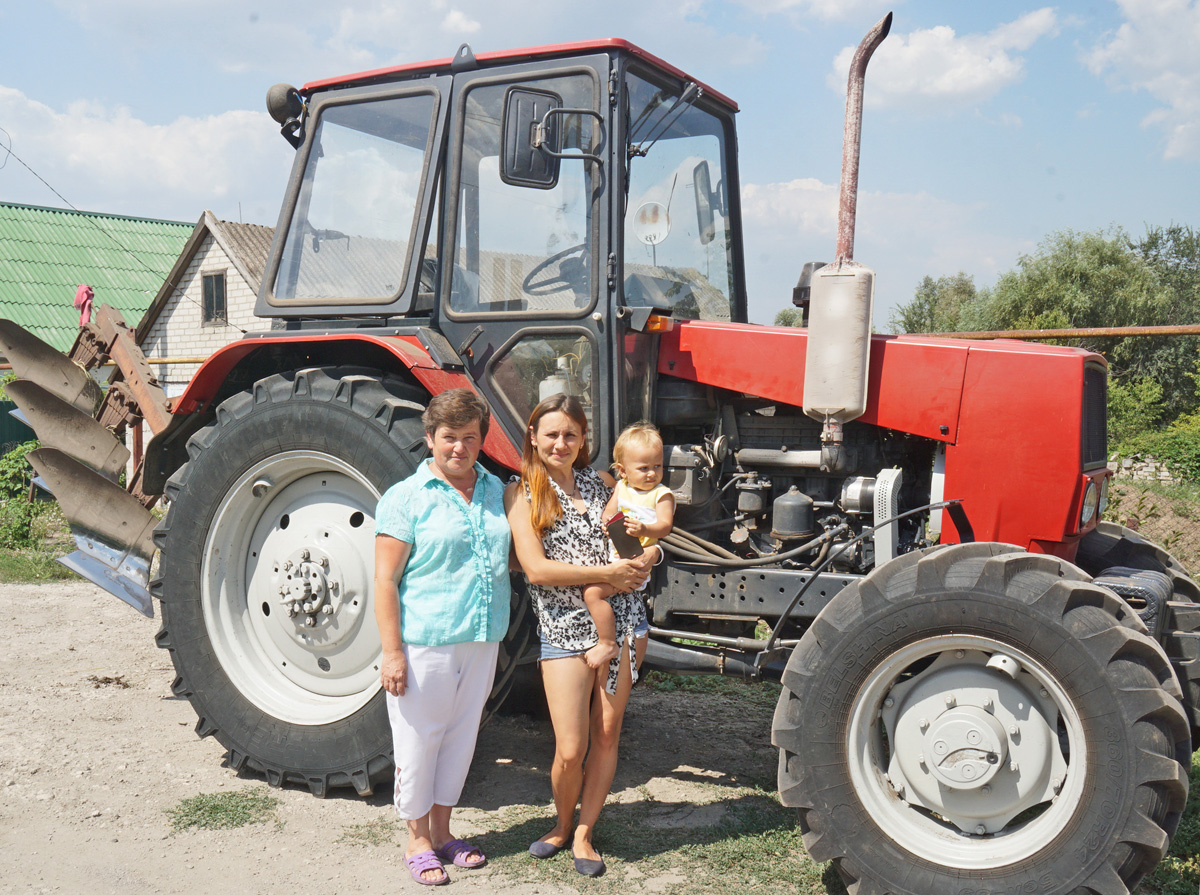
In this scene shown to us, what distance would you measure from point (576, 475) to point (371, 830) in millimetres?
1439

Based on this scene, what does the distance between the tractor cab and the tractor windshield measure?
0.01m

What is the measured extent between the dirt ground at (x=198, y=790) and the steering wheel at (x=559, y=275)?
1951mm

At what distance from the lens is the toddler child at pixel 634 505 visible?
10.5ft

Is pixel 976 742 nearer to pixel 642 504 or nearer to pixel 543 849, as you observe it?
pixel 642 504

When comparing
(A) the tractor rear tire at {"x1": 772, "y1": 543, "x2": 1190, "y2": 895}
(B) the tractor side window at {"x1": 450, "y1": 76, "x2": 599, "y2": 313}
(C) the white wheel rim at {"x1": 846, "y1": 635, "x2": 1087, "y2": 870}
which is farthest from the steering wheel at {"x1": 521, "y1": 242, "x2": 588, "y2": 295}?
(C) the white wheel rim at {"x1": 846, "y1": 635, "x2": 1087, "y2": 870}

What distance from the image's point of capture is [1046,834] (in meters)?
2.83

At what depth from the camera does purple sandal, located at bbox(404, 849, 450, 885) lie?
309 centimetres

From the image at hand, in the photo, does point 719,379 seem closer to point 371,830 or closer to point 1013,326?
point 371,830

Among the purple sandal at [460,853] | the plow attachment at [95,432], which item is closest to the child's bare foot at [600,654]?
the purple sandal at [460,853]

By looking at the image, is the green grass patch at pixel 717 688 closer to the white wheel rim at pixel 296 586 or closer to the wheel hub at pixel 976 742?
the white wheel rim at pixel 296 586

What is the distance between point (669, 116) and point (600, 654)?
219 centimetres

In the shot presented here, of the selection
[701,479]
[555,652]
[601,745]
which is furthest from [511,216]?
[601,745]

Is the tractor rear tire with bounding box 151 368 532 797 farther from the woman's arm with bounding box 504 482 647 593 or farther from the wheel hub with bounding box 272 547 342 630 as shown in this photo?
the woman's arm with bounding box 504 482 647 593

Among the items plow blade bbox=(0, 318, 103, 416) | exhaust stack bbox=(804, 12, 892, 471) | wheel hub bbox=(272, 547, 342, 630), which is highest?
exhaust stack bbox=(804, 12, 892, 471)
